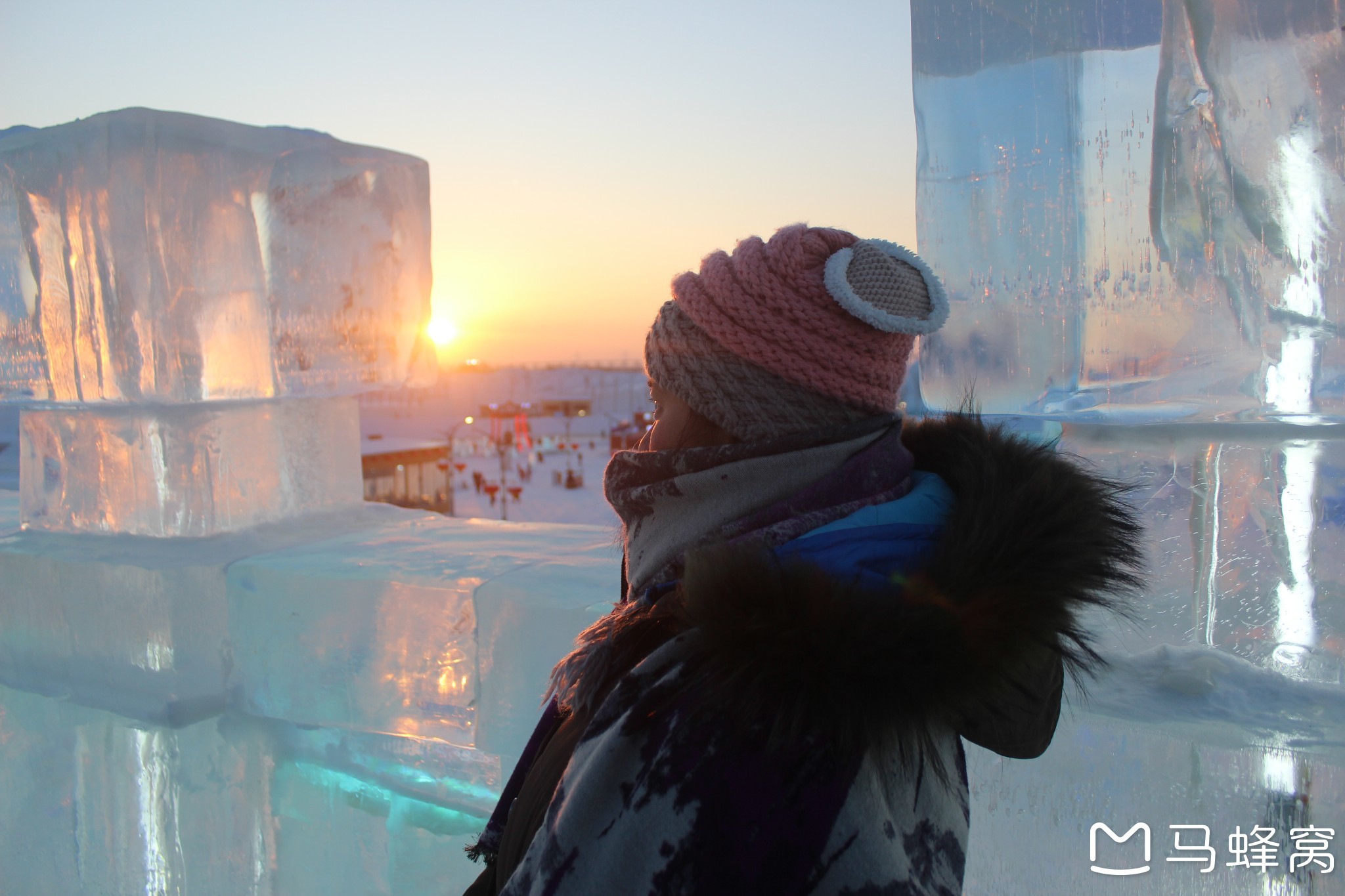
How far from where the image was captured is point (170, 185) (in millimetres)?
2188

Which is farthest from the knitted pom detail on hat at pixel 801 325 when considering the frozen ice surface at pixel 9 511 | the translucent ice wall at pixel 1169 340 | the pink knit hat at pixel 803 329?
the frozen ice surface at pixel 9 511

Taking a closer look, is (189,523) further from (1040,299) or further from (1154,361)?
(1154,361)

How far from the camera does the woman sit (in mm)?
697

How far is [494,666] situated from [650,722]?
122 centimetres

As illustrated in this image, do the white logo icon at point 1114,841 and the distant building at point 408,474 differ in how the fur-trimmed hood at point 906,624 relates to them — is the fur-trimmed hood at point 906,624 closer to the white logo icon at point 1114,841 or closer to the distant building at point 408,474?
the white logo icon at point 1114,841

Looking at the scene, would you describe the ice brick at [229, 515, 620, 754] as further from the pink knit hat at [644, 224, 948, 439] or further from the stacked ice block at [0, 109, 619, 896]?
the pink knit hat at [644, 224, 948, 439]

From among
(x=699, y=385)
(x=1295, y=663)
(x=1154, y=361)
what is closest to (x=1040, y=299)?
(x=1154, y=361)

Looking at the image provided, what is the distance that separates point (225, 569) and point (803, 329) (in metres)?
1.84

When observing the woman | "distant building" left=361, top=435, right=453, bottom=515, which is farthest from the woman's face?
"distant building" left=361, top=435, right=453, bottom=515

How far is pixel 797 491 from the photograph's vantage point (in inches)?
34.9

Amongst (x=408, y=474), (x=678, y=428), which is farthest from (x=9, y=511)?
(x=408, y=474)

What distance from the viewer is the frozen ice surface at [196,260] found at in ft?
7.20

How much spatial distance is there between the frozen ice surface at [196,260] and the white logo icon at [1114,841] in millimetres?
2178

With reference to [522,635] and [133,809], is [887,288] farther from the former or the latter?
[133,809]
